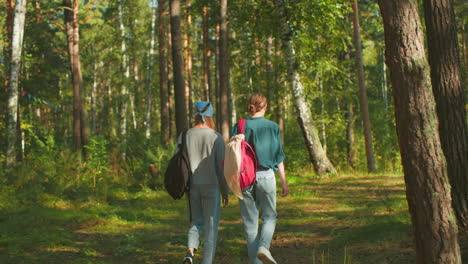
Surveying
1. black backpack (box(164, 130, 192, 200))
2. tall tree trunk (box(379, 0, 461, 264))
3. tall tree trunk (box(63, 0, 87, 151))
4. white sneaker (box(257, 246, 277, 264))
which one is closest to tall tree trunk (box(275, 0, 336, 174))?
tall tree trunk (box(63, 0, 87, 151))

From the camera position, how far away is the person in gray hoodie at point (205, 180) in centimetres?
585

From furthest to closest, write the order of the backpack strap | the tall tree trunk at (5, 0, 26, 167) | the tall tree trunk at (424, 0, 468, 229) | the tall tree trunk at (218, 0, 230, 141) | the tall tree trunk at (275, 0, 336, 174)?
the tall tree trunk at (218, 0, 230, 141), the tall tree trunk at (275, 0, 336, 174), the tall tree trunk at (5, 0, 26, 167), the tall tree trunk at (424, 0, 468, 229), the backpack strap

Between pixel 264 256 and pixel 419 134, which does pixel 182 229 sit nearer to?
pixel 264 256

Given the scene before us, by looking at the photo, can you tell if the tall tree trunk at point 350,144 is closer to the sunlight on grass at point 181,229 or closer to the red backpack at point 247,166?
the sunlight on grass at point 181,229

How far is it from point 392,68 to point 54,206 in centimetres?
952

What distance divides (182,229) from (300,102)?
8966 millimetres

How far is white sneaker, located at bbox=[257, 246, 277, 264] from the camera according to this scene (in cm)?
550

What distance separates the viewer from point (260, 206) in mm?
5789

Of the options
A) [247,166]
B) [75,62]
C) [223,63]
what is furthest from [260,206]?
[75,62]

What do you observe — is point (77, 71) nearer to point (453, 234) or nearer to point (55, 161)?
point (55, 161)

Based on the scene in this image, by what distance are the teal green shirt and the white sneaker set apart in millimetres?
914

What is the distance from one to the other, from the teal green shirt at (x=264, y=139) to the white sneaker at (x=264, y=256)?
0.91 m

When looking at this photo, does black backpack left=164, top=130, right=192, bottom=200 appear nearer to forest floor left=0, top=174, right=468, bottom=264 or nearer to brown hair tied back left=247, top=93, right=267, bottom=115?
brown hair tied back left=247, top=93, right=267, bottom=115

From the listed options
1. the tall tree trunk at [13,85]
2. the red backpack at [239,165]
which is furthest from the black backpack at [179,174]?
the tall tree trunk at [13,85]
